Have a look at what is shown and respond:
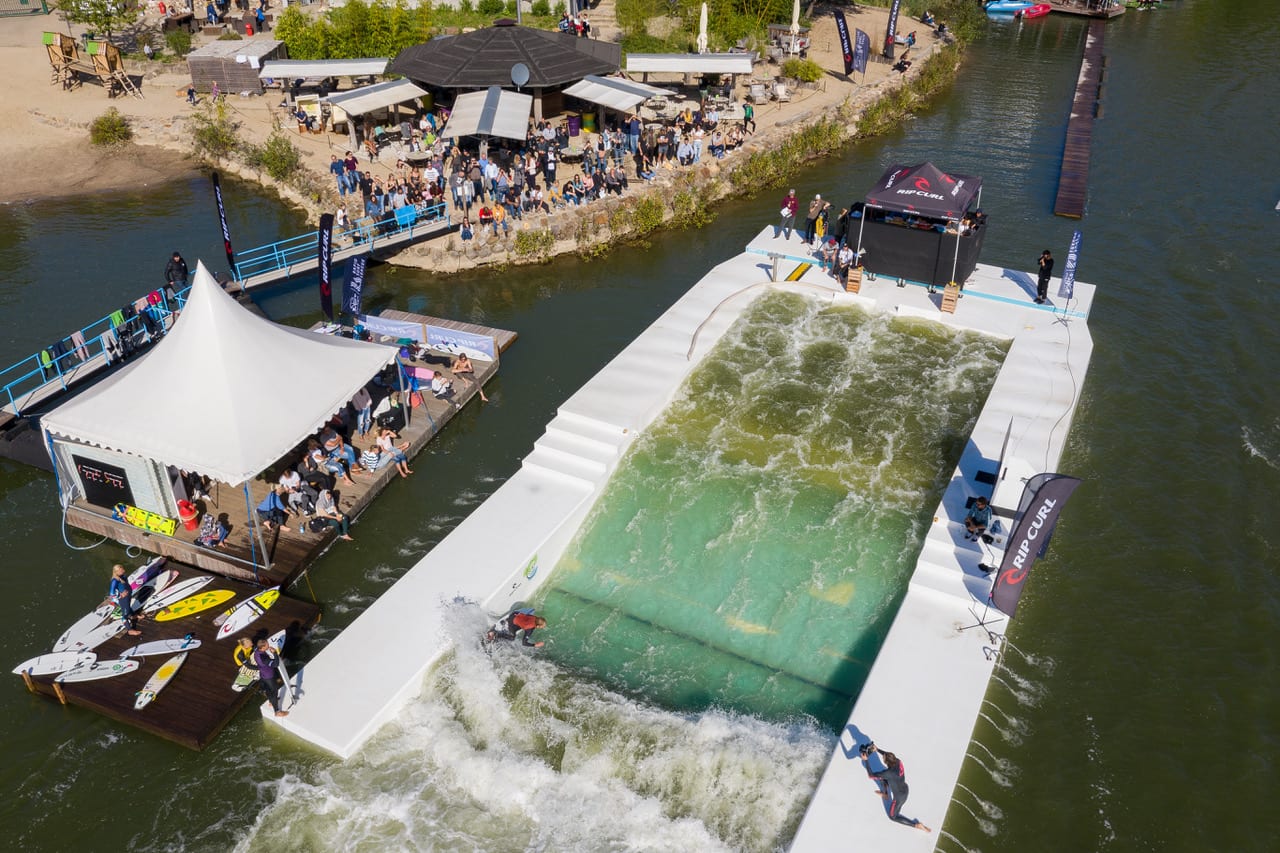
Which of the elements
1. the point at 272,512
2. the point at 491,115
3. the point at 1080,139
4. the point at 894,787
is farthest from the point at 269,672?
the point at 1080,139

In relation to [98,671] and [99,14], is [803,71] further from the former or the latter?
[98,671]

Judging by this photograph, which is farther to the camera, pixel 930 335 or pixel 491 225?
pixel 491 225

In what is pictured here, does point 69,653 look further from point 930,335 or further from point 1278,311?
point 1278,311

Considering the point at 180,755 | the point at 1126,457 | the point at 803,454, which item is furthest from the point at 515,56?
the point at 180,755

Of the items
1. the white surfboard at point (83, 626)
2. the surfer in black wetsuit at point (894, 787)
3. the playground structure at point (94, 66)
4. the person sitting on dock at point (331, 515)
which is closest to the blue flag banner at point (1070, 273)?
the surfer in black wetsuit at point (894, 787)

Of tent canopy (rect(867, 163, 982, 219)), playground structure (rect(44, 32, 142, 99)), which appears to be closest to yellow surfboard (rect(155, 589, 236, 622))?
tent canopy (rect(867, 163, 982, 219))

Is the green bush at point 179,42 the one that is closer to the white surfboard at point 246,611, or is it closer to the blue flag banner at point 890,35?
the blue flag banner at point 890,35

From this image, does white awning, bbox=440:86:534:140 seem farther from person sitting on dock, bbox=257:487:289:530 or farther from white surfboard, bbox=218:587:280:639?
white surfboard, bbox=218:587:280:639
